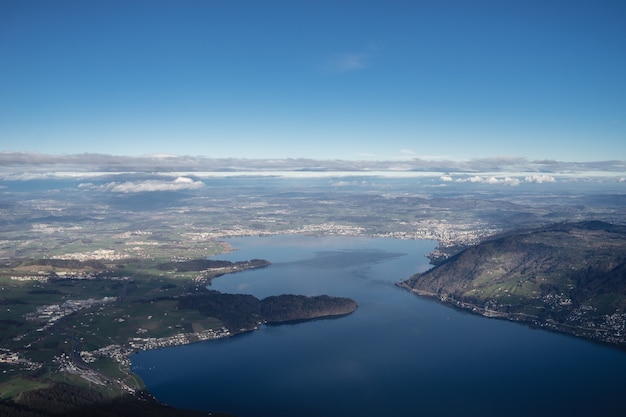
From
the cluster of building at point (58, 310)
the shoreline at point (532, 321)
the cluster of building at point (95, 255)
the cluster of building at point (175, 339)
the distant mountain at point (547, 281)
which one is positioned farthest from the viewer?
the cluster of building at point (95, 255)

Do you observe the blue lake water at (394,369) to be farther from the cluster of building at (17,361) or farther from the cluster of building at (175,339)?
the cluster of building at (17,361)

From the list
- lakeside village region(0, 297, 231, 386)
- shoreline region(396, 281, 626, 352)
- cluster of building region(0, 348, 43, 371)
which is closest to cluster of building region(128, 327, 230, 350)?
lakeside village region(0, 297, 231, 386)

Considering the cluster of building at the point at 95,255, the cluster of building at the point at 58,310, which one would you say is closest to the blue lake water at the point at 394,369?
the cluster of building at the point at 58,310

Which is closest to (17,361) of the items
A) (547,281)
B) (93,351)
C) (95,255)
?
(93,351)

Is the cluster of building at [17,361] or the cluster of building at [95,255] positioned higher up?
the cluster of building at [17,361]

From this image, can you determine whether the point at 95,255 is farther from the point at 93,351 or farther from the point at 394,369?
the point at 394,369

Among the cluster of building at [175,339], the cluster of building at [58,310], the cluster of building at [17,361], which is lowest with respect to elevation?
the cluster of building at [175,339]
